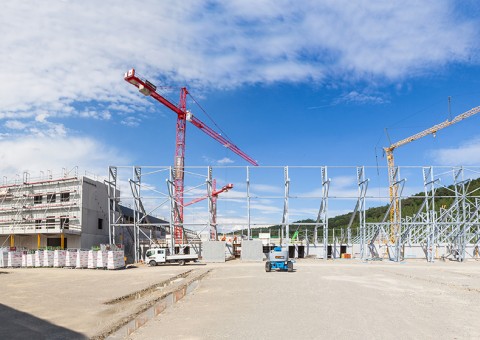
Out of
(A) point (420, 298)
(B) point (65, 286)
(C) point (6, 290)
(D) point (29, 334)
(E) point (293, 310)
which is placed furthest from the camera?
(B) point (65, 286)

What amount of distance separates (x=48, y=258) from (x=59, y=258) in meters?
1.12

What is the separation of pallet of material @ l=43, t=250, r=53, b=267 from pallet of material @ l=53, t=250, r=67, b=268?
16.4 inches

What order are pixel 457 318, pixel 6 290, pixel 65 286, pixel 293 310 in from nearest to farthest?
1. pixel 457 318
2. pixel 293 310
3. pixel 6 290
4. pixel 65 286

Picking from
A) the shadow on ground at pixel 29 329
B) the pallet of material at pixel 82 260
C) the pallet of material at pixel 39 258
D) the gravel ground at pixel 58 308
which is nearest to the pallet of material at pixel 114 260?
the pallet of material at pixel 82 260

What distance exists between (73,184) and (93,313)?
37818 millimetres

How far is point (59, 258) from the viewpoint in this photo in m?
41.0

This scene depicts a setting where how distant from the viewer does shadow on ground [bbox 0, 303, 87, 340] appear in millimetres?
11547

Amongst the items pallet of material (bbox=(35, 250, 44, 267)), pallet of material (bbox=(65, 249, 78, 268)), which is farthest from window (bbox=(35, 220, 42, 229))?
pallet of material (bbox=(65, 249, 78, 268))

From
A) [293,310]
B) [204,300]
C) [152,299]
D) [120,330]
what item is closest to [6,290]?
[152,299]

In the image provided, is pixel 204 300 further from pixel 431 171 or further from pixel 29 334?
pixel 431 171

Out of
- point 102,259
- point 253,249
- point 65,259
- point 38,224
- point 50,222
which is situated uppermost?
point 50,222

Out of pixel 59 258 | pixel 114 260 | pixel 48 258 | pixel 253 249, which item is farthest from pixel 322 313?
pixel 48 258

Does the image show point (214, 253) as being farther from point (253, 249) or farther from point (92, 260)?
point (92, 260)

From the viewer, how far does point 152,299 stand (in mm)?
18234
